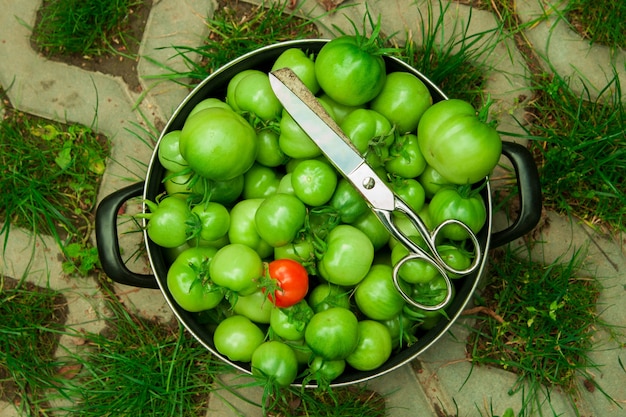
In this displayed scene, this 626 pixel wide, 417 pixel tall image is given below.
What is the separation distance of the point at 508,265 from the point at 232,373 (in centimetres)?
106

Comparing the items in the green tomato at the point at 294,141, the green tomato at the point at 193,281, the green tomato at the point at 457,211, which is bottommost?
the green tomato at the point at 193,281

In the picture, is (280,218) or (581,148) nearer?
(280,218)

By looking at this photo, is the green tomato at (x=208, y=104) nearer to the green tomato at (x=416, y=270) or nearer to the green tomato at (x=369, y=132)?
the green tomato at (x=369, y=132)

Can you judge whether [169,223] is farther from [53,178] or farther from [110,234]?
[53,178]

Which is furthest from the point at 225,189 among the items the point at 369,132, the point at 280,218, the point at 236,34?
the point at 236,34

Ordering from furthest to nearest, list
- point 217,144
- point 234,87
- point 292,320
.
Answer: point 234,87 → point 292,320 → point 217,144

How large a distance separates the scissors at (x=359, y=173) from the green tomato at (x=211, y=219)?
0.33m

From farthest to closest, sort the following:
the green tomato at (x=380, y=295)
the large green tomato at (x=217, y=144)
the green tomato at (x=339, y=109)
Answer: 1. the green tomato at (x=339, y=109)
2. the green tomato at (x=380, y=295)
3. the large green tomato at (x=217, y=144)

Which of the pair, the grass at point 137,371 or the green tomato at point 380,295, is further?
the grass at point 137,371

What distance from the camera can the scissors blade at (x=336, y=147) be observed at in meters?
1.59

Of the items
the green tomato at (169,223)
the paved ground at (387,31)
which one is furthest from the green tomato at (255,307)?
the paved ground at (387,31)

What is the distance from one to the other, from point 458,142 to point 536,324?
0.91 metres

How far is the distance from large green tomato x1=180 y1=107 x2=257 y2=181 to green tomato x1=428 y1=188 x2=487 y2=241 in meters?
0.54

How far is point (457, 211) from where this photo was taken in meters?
1.63
